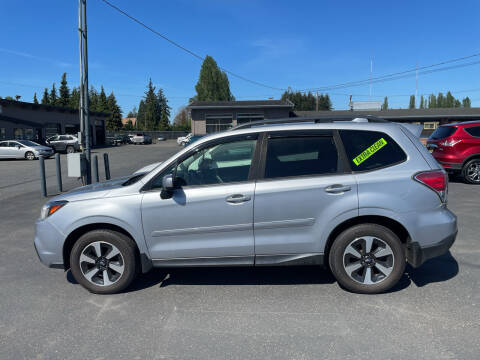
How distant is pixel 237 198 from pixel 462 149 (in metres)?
9.02

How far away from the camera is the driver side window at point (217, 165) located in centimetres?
383

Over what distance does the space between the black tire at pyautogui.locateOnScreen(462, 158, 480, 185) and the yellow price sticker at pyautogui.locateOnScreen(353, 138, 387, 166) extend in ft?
26.4

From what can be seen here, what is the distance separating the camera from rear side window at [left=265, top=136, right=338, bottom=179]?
3.79m

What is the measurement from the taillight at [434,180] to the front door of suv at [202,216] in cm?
166

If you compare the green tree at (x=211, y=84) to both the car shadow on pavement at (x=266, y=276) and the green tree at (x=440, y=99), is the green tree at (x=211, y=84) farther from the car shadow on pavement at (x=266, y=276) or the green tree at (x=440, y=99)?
the car shadow on pavement at (x=266, y=276)

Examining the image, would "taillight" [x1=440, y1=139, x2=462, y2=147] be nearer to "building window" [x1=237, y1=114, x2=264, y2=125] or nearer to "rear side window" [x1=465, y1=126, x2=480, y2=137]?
"rear side window" [x1=465, y1=126, x2=480, y2=137]

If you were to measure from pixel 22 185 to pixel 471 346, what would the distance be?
13439mm

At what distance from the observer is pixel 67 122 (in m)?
42.8

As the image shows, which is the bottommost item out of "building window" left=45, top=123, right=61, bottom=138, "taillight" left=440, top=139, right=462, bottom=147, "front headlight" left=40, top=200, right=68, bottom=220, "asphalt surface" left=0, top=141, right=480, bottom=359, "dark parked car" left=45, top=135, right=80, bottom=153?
"asphalt surface" left=0, top=141, right=480, bottom=359

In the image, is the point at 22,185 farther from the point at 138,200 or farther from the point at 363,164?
the point at 363,164

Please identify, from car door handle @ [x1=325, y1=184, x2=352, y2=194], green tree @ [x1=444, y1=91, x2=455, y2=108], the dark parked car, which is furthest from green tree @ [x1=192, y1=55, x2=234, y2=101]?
car door handle @ [x1=325, y1=184, x2=352, y2=194]

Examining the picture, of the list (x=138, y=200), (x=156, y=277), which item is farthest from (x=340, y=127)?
A: (x=156, y=277)

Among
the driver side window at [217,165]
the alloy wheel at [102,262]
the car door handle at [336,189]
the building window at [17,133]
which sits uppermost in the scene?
the building window at [17,133]

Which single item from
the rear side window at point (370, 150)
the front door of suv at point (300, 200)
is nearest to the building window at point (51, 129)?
the front door of suv at point (300, 200)
